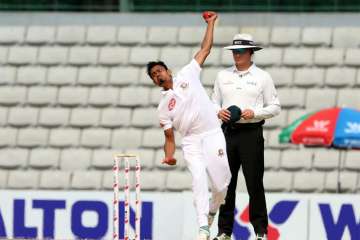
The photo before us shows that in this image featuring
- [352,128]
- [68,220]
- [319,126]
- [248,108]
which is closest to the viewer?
[248,108]

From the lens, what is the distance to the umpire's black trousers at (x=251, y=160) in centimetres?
1028

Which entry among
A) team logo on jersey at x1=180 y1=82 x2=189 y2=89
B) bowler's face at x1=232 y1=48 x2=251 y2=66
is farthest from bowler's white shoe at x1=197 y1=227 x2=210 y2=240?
bowler's face at x1=232 y1=48 x2=251 y2=66

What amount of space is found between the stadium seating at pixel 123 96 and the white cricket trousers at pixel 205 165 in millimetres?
7210

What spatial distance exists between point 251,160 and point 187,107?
0.72 metres

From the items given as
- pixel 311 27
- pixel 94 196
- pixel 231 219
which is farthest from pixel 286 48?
pixel 231 219

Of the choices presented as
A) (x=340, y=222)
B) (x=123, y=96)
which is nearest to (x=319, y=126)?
(x=340, y=222)

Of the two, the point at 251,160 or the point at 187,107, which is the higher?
the point at 187,107

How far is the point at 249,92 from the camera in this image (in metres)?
10.3

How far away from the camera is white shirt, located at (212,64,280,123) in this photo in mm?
10250

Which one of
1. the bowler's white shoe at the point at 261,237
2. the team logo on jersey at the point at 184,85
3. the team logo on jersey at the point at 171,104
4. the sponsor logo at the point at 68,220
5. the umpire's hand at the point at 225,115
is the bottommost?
the sponsor logo at the point at 68,220

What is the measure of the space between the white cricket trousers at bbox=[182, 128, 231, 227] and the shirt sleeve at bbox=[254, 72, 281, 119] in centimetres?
38

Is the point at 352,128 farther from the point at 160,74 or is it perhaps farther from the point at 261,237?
the point at 160,74

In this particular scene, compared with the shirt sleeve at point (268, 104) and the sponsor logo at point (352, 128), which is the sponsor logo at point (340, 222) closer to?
the sponsor logo at point (352, 128)

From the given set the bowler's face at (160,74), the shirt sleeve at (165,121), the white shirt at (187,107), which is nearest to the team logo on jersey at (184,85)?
the white shirt at (187,107)
